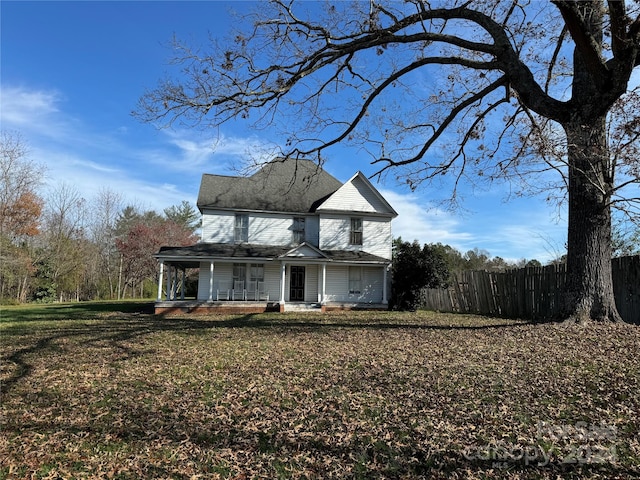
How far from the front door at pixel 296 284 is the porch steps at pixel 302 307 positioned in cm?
166

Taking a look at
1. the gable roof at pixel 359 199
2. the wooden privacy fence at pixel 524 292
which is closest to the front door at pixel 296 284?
the gable roof at pixel 359 199

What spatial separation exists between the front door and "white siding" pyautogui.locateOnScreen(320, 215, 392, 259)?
6.37 feet

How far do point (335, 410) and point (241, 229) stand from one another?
60.4ft

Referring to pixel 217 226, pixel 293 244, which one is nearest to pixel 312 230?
pixel 293 244

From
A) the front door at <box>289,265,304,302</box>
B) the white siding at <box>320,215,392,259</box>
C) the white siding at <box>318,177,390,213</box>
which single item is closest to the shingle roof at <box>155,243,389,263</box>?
the white siding at <box>320,215,392,259</box>

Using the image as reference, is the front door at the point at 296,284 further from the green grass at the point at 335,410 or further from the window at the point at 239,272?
the green grass at the point at 335,410

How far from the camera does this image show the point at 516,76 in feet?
29.1

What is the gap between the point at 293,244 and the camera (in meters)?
22.8

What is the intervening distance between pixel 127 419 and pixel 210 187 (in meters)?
19.4

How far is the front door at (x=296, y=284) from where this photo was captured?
2283cm

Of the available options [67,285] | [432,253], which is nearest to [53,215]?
[67,285]

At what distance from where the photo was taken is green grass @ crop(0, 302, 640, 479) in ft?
11.4

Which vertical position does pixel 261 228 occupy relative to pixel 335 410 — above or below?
above

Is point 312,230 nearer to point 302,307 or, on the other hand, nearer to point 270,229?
point 270,229
